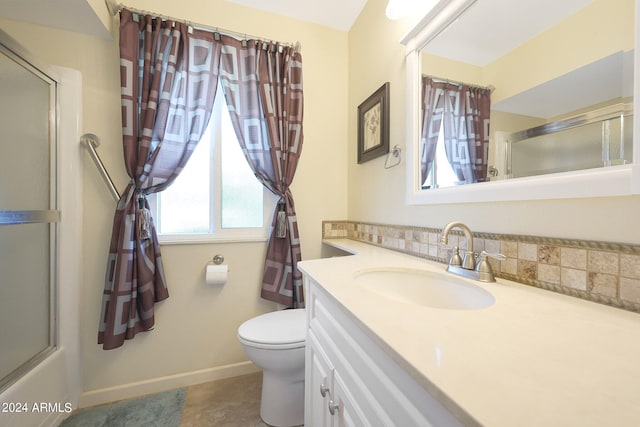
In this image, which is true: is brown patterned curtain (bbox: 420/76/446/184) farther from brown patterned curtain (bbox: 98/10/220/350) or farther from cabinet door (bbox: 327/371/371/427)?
brown patterned curtain (bbox: 98/10/220/350)

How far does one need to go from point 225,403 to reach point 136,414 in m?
0.44

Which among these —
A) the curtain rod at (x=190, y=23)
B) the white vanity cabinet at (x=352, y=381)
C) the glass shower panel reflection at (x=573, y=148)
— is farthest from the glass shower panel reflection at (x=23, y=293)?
the glass shower panel reflection at (x=573, y=148)

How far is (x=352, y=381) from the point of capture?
1.87 feet

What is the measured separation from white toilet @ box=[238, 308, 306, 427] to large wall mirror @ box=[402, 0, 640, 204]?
3.07 ft

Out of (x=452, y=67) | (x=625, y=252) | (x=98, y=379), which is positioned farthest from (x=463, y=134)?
(x=98, y=379)

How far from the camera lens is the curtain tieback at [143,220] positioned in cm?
129

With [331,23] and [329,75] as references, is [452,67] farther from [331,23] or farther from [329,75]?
[331,23]

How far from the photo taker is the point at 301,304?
154cm

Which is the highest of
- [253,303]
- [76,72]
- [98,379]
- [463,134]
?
[76,72]

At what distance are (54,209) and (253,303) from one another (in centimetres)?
119

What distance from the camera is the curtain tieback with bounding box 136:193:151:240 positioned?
1.29 metres

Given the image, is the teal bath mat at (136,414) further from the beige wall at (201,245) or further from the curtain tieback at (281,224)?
the curtain tieback at (281,224)

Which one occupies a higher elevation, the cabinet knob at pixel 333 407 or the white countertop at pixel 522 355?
the white countertop at pixel 522 355

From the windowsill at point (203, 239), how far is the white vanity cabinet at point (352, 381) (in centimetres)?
79
